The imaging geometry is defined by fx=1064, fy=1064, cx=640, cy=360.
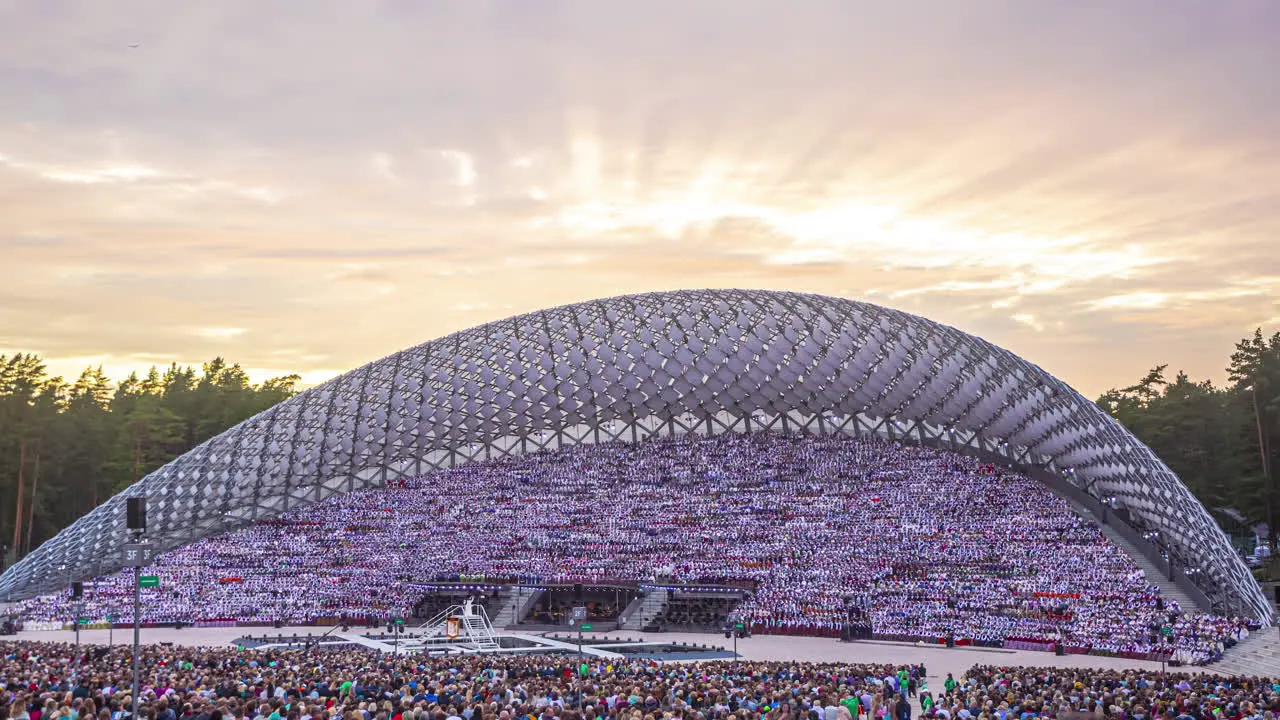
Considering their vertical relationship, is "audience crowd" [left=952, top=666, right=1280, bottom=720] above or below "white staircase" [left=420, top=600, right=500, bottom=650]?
above

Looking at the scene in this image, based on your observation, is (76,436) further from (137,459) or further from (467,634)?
(467,634)

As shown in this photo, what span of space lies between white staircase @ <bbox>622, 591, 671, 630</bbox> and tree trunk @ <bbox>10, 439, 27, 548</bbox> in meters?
48.4

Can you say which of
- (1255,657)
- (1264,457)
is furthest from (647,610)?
(1264,457)

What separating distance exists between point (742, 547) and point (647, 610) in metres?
6.54

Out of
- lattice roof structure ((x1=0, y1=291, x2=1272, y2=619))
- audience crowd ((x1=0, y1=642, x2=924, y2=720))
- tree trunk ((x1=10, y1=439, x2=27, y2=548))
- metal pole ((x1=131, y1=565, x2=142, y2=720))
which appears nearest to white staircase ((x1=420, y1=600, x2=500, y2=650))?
audience crowd ((x1=0, y1=642, x2=924, y2=720))

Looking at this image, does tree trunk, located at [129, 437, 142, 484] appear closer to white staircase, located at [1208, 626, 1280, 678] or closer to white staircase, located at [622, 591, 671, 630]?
white staircase, located at [622, 591, 671, 630]

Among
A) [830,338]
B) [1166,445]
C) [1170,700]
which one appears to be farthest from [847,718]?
[1166,445]

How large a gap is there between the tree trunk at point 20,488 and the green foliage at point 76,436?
73 mm

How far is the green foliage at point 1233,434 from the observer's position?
68.2m

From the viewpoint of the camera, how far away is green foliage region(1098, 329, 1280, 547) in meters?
68.2

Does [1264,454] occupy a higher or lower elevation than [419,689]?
higher

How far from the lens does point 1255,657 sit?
121 ft

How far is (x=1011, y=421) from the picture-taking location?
64.1 metres

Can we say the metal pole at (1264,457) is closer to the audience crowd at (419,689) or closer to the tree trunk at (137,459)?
the audience crowd at (419,689)
